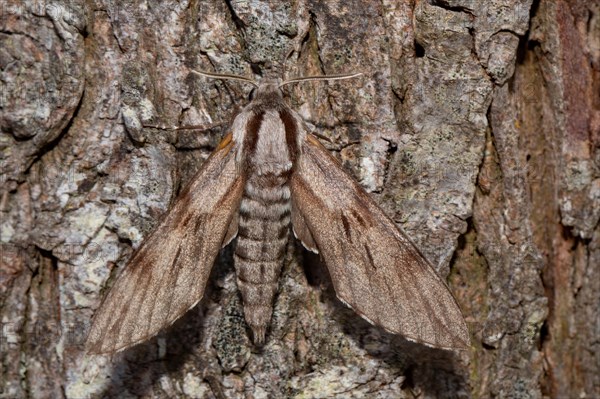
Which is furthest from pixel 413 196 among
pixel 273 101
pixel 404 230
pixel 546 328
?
pixel 546 328

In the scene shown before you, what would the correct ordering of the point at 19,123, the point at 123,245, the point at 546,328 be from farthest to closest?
the point at 546,328, the point at 123,245, the point at 19,123

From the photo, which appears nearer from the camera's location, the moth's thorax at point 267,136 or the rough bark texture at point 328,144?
the rough bark texture at point 328,144

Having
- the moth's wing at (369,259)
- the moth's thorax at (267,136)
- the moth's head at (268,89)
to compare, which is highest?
the moth's head at (268,89)

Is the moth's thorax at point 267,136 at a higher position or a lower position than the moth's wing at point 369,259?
higher

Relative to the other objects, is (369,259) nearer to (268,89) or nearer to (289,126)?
(289,126)

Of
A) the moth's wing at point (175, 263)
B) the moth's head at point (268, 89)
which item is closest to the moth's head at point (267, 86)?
the moth's head at point (268, 89)

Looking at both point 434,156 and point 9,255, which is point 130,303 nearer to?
point 9,255

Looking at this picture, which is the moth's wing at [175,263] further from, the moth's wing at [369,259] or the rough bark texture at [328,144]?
the moth's wing at [369,259]
